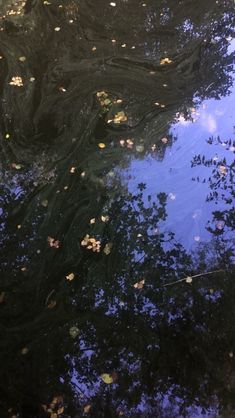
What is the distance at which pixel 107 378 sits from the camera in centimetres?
247

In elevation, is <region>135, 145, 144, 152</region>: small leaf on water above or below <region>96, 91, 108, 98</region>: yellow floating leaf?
below

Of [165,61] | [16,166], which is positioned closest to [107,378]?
[16,166]

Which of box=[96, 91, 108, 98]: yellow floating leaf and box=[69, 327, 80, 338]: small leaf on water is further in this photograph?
box=[96, 91, 108, 98]: yellow floating leaf

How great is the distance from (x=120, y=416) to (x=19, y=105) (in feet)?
9.56

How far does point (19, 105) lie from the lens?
13.3 ft

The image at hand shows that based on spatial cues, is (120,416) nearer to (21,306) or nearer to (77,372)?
(77,372)

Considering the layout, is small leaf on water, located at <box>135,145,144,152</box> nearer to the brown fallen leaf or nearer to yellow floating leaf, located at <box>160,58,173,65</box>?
the brown fallen leaf

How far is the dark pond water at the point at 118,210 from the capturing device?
2.47 m

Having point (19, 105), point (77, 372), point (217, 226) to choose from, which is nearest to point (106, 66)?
point (19, 105)

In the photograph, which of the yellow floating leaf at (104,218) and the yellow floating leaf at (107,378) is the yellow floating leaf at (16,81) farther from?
the yellow floating leaf at (107,378)

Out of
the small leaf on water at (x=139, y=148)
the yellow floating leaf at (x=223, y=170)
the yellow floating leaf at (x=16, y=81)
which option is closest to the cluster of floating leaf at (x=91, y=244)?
the small leaf on water at (x=139, y=148)

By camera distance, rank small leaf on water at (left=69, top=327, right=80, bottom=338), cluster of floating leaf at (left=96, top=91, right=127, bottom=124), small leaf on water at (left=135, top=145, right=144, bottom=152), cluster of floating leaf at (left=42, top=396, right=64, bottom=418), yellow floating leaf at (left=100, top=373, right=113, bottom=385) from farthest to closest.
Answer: cluster of floating leaf at (left=96, top=91, right=127, bottom=124)
small leaf on water at (left=135, top=145, right=144, bottom=152)
small leaf on water at (left=69, top=327, right=80, bottom=338)
yellow floating leaf at (left=100, top=373, right=113, bottom=385)
cluster of floating leaf at (left=42, top=396, right=64, bottom=418)

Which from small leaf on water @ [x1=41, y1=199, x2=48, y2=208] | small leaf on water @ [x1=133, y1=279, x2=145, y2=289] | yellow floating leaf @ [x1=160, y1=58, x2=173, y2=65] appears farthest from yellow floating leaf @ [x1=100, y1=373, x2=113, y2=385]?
yellow floating leaf @ [x1=160, y1=58, x2=173, y2=65]

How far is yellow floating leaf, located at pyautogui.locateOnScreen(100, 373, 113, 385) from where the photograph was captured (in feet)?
8.06
